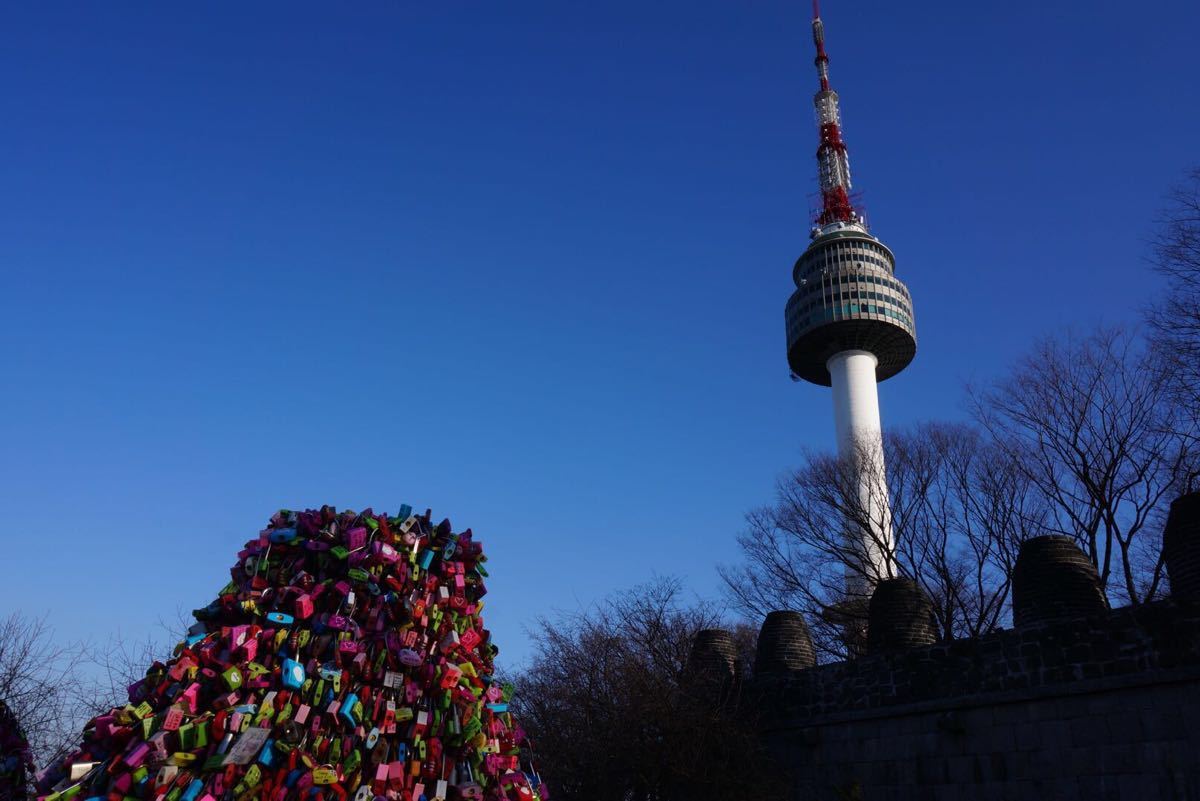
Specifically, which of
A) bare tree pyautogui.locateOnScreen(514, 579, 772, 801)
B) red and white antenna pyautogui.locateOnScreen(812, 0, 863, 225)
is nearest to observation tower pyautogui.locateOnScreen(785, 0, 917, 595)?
red and white antenna pyautogui.locateOnScreen(812, 0, 863, 225)

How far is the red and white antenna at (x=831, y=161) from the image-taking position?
51469 millimetres

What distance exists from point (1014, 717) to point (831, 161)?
45.0m

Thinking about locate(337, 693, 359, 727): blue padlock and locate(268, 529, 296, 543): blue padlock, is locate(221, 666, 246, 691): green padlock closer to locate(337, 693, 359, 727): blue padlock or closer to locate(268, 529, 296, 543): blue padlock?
locate(337, 693, 359, 727): blue padlock

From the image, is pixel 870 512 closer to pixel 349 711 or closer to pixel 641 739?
pixel 641 739

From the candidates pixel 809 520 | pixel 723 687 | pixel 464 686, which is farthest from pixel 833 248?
pixel 464 686

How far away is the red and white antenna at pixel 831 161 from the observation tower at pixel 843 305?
2.2 inches

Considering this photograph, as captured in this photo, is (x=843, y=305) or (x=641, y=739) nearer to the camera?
(x=641, y=739)

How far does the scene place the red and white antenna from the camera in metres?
51.5

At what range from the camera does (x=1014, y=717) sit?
1162cm

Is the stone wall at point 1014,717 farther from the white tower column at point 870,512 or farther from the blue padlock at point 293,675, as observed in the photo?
the white tower column at point 870,512

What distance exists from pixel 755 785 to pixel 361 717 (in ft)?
28.2

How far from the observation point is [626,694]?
14344mm

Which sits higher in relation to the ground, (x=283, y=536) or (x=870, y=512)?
(x=870, y=512)

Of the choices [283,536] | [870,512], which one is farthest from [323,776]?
A: [870,512]
